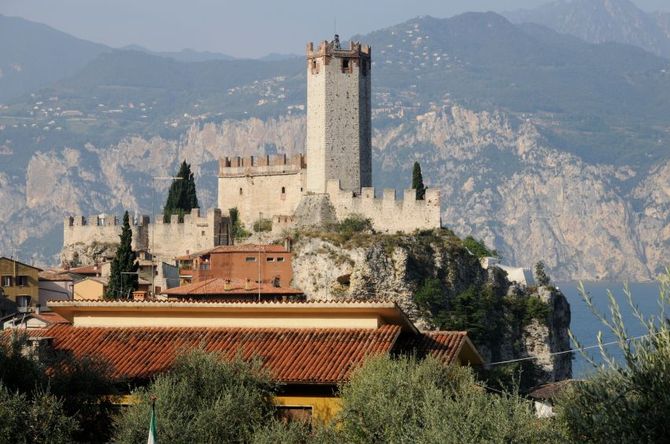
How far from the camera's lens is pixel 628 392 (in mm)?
22344

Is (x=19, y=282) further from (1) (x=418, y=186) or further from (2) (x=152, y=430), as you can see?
(2) (x=152, y=430)

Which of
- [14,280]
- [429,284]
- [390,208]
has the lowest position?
[429,284]

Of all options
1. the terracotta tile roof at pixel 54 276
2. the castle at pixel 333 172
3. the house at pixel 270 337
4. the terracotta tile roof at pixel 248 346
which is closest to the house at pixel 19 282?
the terracotta tile roof at pixel 54 276

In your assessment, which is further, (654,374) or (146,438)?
(146,438)

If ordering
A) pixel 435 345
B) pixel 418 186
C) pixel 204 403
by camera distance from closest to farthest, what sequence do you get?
pixel 204 403
pixel 435 345
pixel 418 186

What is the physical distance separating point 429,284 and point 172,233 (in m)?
16.4

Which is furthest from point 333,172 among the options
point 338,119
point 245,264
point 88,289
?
point 88,289

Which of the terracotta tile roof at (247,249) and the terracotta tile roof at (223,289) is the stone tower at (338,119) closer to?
the terracotta tile roof at (247,249)

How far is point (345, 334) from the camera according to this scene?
30.2m

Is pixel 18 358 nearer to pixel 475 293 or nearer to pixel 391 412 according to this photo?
pixel 391 412

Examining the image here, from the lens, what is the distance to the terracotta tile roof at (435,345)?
30406 millimetres

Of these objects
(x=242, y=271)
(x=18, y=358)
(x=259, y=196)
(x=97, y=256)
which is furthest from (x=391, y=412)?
(x=97, y=256)

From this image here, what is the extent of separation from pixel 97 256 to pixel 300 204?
14.8m

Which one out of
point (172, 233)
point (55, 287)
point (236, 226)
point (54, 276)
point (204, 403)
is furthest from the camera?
point (172, 233)
